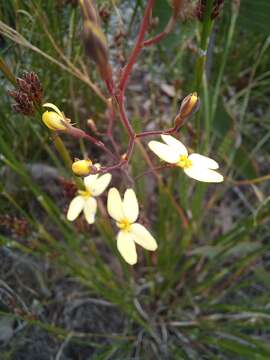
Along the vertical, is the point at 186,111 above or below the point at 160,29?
below

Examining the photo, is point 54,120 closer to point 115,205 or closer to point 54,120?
point 54,120

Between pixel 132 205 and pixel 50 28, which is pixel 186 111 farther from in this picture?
pixel 50 28

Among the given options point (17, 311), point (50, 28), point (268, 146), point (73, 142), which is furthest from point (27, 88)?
point (268, 146)

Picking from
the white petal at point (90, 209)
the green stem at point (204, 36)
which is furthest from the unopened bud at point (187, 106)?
the white petal at point (90, 209)

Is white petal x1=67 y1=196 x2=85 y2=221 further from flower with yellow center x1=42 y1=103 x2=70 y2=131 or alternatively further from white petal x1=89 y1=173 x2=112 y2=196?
flower with yellow center x1=42 y1=103 x2=70 y2=131

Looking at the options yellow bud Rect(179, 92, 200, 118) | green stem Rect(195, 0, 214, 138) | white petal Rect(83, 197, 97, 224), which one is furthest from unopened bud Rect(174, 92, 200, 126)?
white petal Rect(83, 197, 97, 224)

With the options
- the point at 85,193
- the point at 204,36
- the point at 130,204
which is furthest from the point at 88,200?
the point at 204,36

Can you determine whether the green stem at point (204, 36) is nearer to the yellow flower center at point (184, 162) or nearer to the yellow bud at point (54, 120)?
the yellow flower center at point (184, 162)
